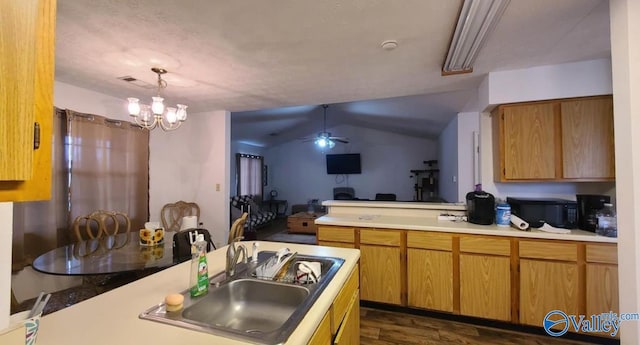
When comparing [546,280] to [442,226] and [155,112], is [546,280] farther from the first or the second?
[155,112]

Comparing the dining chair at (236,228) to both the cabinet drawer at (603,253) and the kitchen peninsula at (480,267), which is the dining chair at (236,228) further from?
the cabinet drawer at (603,253)

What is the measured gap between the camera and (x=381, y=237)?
2.54 m

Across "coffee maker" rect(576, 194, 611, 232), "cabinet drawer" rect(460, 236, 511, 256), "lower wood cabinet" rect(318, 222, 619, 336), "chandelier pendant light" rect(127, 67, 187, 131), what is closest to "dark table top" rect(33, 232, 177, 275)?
"chandelier pendant light" rect(127, 67, 187, 131)

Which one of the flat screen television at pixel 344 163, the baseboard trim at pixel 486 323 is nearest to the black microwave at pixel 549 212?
the baseboard trim at pixel 486 323

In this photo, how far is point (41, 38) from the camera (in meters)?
0.49

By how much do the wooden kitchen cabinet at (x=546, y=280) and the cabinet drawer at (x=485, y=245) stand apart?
0.11 metres

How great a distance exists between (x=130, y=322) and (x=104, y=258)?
1444mm

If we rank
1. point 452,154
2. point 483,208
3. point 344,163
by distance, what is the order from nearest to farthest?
point 483,208 < point 452,154 < point 344,163

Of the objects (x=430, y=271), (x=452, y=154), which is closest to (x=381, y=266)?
(x=430, y=271)

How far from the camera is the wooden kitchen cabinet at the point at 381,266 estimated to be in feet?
8.13

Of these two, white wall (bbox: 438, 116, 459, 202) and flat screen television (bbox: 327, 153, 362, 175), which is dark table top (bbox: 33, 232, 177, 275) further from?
flat screen television (bbox: 327, 153, 362, 175)

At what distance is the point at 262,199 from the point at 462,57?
7.14 meters

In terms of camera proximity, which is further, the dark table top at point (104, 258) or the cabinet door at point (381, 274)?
the cabinet door at point (381, 274)

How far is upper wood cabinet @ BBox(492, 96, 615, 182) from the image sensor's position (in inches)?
85.2
